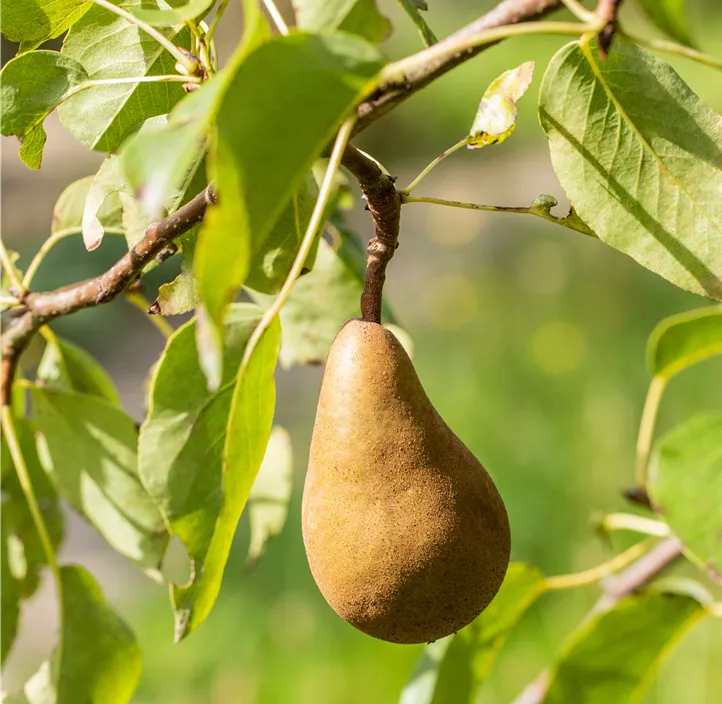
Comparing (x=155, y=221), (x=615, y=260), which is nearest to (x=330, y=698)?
(x=155, y=221)

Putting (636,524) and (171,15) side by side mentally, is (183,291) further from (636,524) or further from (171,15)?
(636,524)

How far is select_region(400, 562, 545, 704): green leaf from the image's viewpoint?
0.85m

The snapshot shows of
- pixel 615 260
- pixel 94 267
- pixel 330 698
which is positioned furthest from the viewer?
pixel 94 267

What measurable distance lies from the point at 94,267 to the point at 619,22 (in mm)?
3651

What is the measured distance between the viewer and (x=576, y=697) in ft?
2.77

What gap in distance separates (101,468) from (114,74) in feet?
1.10

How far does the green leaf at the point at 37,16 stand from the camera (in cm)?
63

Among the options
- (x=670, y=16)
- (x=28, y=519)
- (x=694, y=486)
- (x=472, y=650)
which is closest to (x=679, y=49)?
(x=670, y=16)

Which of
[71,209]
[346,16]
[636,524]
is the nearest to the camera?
[346,16]

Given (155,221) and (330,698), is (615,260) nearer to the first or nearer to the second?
(330,698)

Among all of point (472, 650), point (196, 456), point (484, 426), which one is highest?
point (196, 456)

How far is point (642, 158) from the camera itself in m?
0.57

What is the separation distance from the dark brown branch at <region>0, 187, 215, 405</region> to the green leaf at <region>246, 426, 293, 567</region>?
0.25m

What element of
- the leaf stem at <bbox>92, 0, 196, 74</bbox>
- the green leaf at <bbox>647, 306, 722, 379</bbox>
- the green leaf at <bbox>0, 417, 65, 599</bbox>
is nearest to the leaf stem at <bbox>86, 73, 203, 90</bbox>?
the leaf stem at <bbox>92, 0, 196, 74</bbox>
